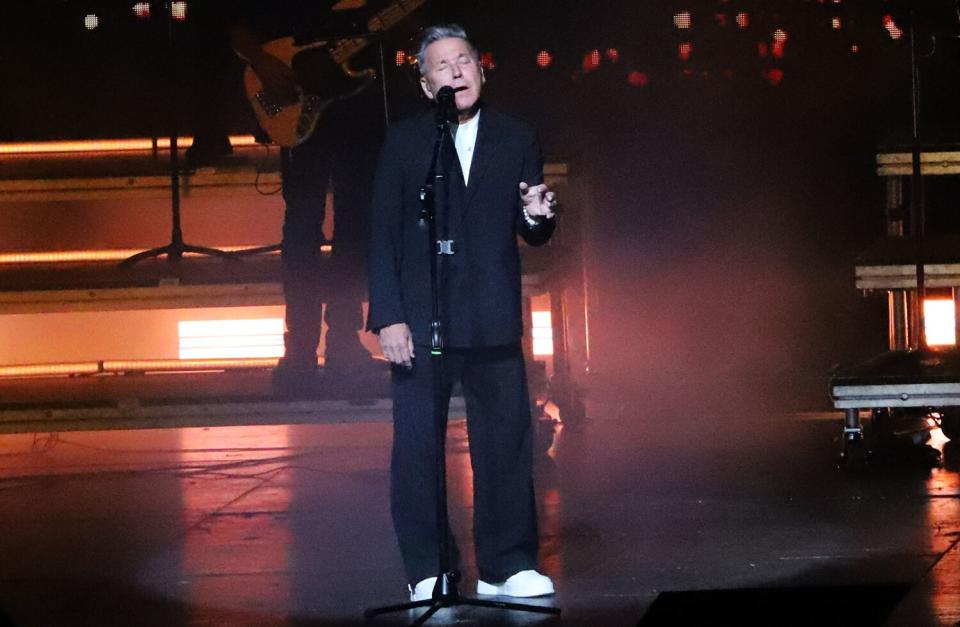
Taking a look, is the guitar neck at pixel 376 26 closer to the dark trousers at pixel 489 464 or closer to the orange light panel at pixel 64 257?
the orange light panel at pixel 64 257

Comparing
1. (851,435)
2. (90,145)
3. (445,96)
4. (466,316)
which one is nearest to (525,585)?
(466,316)

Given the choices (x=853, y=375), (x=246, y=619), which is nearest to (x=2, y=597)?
(x=246, y=619)

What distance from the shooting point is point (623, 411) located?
7.39 meters

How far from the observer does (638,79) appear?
783cm

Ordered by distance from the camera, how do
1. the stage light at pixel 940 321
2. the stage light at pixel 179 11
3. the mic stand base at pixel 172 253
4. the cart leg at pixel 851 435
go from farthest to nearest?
the stage light at pixel 179 11 → the stage light at pixel 940 321 → the mic stand base at pixel 172 253 → the cart leg at pixel 851 435

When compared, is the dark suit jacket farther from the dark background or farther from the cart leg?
the dark background

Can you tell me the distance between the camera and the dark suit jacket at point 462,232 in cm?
357

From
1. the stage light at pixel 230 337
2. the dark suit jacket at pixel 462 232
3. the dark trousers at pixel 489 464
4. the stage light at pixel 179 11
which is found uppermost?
the stage light at pixel 179 11

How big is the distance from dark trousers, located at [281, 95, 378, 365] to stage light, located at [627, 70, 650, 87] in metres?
2.27

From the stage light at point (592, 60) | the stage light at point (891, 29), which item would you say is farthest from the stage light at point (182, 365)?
the stage light at point (891, 29)

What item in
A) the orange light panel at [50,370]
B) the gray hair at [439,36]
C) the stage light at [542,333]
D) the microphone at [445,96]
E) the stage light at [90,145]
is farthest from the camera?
the stage light at [542,333]

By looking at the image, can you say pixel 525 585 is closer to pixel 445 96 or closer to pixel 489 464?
pixel 489 464

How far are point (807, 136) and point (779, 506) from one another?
369cm

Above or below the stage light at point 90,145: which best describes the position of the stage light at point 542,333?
below
